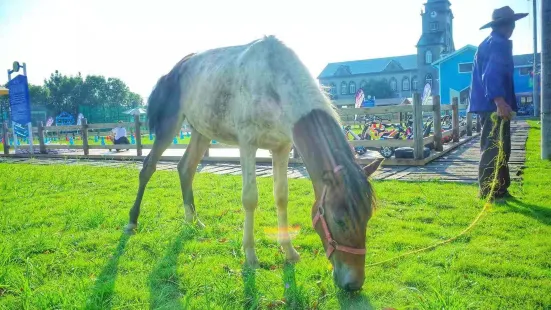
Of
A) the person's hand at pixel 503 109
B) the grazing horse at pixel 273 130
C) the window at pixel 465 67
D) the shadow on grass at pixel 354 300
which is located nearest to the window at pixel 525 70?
the window at pixel 465 67

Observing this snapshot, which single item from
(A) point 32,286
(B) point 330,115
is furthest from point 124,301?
(B) point 330,115

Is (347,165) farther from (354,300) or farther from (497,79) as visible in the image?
(497,79)

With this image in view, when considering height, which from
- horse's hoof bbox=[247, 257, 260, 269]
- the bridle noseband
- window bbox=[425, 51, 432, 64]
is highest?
window bbox=[425, 51, 432, 64]

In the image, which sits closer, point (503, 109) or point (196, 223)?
point (196, 223)

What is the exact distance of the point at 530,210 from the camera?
4.47 meters

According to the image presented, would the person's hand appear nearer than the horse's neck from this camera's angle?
No

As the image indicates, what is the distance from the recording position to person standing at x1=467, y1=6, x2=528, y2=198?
479cm

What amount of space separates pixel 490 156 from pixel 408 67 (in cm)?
8258

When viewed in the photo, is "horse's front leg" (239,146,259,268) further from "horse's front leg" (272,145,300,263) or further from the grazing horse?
"horse's front leg" (272,145,300,263)

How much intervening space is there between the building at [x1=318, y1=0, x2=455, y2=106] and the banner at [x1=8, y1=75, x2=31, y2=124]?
191 ft

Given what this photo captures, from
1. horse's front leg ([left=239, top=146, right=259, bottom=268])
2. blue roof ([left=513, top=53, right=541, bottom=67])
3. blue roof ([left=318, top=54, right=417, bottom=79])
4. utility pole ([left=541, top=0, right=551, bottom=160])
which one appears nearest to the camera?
horse's front leg ([left=239, top=146, right=259, bottom=268])

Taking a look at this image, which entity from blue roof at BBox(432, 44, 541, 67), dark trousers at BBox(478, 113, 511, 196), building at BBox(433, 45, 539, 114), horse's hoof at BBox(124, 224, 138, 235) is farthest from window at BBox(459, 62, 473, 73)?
horse's hoof at BBox(124, 224, 138, 235)

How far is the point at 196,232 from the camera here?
4.28 metres

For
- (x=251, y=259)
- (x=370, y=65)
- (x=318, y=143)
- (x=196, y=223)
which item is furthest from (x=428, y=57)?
(x=318, y=143)
